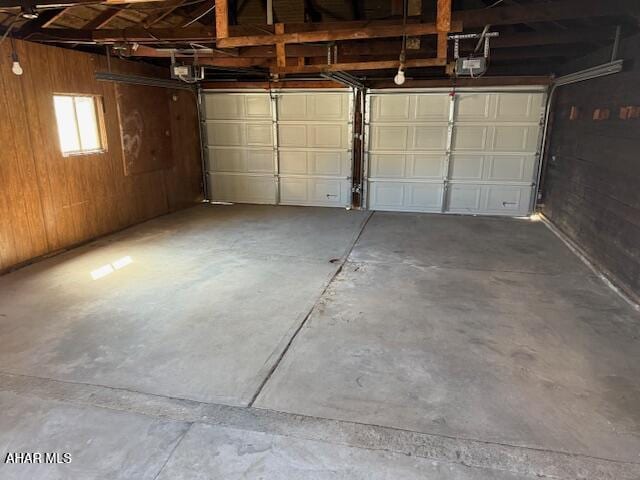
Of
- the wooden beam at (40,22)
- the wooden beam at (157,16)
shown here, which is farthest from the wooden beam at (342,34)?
the wooden beam at (157,16)

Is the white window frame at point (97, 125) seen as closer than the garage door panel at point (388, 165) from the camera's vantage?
Yes

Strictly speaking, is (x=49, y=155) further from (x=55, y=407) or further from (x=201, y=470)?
(x=201, y=470)

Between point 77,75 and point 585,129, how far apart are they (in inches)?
246

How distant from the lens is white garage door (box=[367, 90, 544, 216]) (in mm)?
6934

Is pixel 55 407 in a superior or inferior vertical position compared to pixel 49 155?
inferior

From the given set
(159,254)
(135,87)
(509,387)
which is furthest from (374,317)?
(135,87)

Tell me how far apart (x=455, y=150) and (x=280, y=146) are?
10.1 ft

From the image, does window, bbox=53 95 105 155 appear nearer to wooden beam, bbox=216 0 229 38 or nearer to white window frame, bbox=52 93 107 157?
white window frame, bbox=52 93 107 157

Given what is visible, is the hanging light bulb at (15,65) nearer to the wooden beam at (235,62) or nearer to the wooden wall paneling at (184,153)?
the wooden beam at (235,62)

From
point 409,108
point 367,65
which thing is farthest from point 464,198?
point 367,65

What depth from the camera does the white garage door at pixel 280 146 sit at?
7566mm

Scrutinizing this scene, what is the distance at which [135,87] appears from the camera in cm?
623

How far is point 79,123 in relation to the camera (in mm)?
5434

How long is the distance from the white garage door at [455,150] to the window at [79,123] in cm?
420
